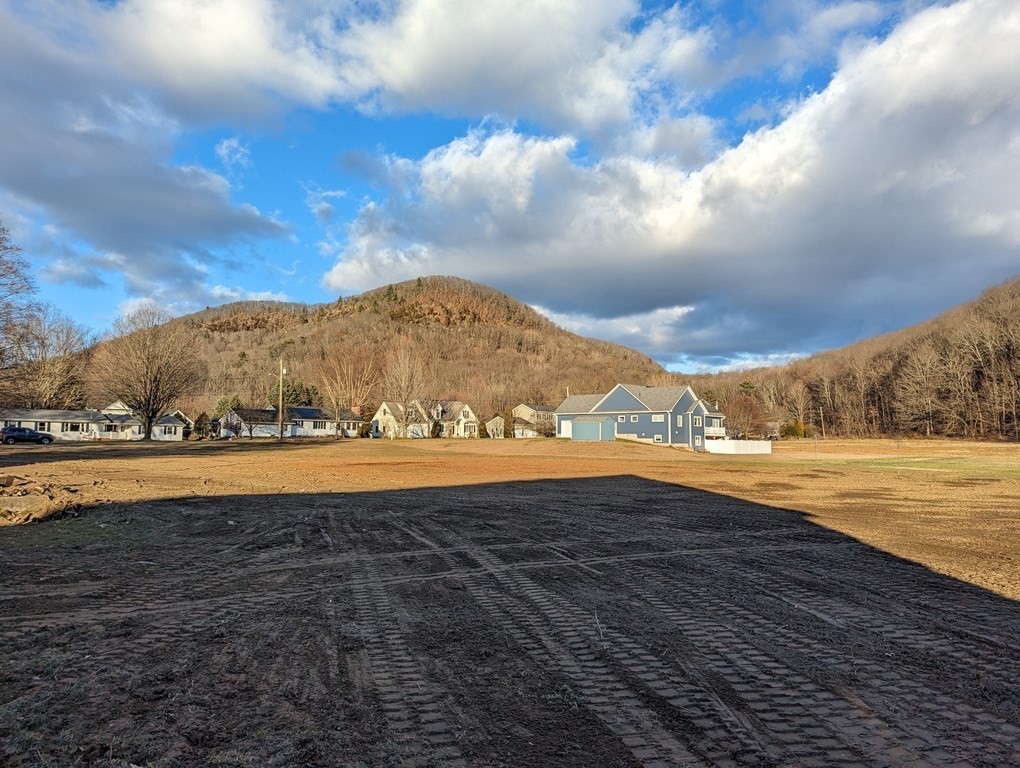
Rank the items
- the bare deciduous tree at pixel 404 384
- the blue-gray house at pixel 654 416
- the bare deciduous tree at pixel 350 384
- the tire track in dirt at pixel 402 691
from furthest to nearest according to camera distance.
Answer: the bare deciduous tree at pixel 350 384, the bare deciduous tree at pixel 404 384, the blue-gray house at pixel 654 416, the tire track in dirt at pixel 402 691

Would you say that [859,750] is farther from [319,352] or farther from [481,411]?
[319,352]

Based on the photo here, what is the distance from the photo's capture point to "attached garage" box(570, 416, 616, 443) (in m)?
70.6

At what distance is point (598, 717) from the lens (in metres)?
4.02

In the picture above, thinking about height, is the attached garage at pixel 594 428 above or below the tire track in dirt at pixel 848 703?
above

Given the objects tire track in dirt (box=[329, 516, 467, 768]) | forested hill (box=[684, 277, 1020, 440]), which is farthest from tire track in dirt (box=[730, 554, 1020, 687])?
forested hill (box=[684, 277, 1020, 440])

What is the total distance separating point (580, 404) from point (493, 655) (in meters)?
74.7

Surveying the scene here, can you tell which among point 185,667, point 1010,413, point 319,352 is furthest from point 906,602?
point 319,352

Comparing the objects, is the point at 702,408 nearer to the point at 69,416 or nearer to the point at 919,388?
the point at 919,388

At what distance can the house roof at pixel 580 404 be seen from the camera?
7738 centimetres

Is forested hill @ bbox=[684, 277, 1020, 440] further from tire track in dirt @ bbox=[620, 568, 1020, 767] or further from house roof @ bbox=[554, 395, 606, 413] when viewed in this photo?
tire track in dirt @ bbox=[620, 568, 1020, 767]

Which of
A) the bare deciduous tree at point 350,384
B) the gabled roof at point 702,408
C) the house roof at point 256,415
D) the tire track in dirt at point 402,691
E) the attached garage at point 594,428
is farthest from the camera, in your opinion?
the bare deciduous tree at point 350,384

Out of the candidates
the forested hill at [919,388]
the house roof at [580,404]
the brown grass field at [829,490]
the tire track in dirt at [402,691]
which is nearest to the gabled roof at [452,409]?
the house roof at [580,404]

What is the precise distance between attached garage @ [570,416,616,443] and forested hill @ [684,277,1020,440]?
3011 cm

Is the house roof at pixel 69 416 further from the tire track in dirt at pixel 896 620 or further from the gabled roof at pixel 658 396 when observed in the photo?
A: the tire track in dirt at pixel 896 620
